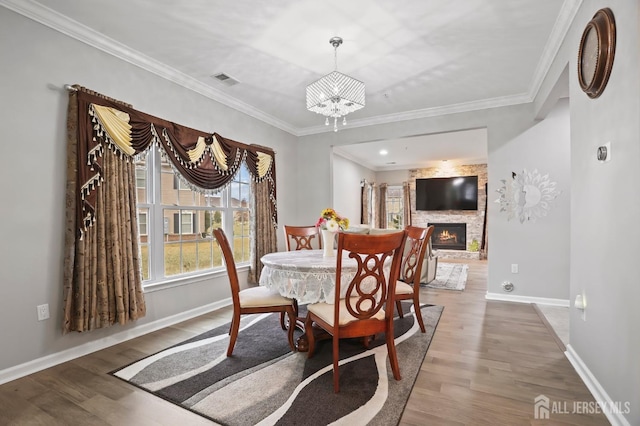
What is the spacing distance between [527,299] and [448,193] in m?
5.55

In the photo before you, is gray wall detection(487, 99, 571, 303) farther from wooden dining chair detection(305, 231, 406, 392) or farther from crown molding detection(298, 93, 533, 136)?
wooden dining chair detection(305, 231, 406, 392)

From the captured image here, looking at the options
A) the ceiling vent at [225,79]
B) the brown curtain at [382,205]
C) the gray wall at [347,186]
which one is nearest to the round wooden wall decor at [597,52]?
the ceiling vent at [225,79]

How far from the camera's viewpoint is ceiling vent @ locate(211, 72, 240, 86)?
Answer: 11.4ft

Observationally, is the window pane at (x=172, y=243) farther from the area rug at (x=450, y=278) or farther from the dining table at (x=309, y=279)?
the area rug at (x=450, y=278)

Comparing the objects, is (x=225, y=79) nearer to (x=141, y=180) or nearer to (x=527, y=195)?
(x=141, y=180)

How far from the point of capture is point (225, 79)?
3576 millimetres

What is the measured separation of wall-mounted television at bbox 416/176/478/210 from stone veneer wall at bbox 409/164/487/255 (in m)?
0.13

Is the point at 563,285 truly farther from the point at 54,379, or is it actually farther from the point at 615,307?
the point at 54,379

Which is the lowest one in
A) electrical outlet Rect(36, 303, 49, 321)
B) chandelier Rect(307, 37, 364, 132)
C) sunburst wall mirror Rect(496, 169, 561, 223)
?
electrical outlet Rect(36, 303, 49, 321)

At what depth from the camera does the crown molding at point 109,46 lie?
7.54 feet

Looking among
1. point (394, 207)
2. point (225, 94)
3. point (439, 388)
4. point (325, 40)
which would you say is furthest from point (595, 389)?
point (394, 207)

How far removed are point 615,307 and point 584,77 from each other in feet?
4.90

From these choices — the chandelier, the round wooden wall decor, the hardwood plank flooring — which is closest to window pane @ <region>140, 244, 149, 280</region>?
the chandelier

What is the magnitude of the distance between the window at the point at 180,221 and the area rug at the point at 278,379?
1.01m
